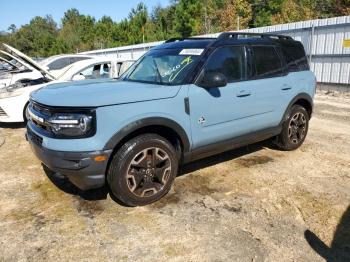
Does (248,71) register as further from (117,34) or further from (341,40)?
(117,34)

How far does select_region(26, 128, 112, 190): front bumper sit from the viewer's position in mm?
3367

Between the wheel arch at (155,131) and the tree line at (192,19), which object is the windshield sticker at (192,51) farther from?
the tree line at (192,19)

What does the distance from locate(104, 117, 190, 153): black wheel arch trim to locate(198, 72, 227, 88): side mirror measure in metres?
0.59

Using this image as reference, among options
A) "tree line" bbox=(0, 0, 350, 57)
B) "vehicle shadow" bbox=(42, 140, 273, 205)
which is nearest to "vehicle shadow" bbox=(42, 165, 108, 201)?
"vehicle shadow" bbox=(42, 140, 273, 205)

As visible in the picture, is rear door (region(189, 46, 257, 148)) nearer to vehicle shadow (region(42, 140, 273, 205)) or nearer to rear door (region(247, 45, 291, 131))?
rear door (region(247, 45, 291, 131))

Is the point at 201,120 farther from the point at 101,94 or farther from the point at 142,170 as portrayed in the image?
the point at 101,94

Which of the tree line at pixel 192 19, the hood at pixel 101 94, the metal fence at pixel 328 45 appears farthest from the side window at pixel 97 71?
the tree line at pixel 192 19

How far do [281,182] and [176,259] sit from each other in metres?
2.08

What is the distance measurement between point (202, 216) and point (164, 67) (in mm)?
1938

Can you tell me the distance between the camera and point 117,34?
51.4 metres

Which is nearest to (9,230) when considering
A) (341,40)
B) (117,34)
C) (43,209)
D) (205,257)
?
(43,209)

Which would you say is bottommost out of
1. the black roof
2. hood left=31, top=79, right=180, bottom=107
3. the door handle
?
the door handle

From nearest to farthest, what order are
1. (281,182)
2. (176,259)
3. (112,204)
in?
(176,259) → (112,204) → (281,182)

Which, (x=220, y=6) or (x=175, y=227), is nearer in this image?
(x=175, y=227)
